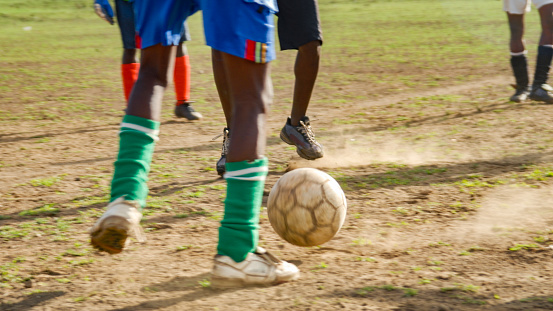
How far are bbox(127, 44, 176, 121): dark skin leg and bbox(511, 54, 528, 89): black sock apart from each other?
495cm

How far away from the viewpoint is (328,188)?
3.11 meters

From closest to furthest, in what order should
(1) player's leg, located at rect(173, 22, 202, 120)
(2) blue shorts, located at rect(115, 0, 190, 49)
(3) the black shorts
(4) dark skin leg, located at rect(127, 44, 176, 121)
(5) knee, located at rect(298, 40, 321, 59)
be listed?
(4) dark skin leg, located at rect(127, 44, 176, 121)
(3) the black shorts
(5) knee, located at rect(298, 40, 321, 59)
(2) blue shorts, located at rect(115, 0, 190, 49)
(1) player's leg, located at rect(173, 22, 202, 120)

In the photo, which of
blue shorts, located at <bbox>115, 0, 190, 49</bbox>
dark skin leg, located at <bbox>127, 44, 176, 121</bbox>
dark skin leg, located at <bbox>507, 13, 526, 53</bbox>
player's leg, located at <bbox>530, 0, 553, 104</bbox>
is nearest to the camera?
dark skin leg, located at <bbox>127, 44, 176, 121</bbox>

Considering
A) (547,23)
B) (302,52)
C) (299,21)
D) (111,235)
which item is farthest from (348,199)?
(547,23)

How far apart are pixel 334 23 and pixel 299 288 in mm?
14813

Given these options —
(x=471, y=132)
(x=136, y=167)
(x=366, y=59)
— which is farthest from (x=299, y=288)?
(x=366, y=59)

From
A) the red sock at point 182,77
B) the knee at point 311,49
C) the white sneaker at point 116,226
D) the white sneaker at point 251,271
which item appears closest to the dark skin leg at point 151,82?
the white sneaker at point 116,226

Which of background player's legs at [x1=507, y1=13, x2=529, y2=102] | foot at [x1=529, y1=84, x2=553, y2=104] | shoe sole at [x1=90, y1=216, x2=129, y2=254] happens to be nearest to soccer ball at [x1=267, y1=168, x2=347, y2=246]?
shoe sole at [x1=90, y1=216, x2=129, y2=254]

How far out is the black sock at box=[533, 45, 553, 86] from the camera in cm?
656

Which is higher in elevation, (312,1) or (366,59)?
(312,1)

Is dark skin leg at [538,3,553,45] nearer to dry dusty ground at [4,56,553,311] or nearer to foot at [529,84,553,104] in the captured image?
foot at [529,84,553,104]

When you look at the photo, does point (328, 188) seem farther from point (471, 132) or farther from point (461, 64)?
point (461, 64)

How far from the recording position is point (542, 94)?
6531mm

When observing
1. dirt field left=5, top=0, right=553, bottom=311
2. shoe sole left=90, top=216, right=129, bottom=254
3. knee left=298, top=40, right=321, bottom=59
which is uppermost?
knee left=298, top=40, right=321, bottom=59
